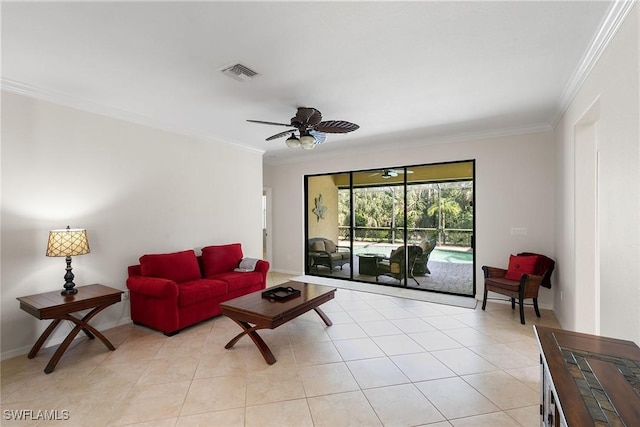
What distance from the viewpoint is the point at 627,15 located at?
1.76 meters

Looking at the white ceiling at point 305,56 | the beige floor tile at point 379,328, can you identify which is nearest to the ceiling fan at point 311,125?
the white ceiling at point 305,56

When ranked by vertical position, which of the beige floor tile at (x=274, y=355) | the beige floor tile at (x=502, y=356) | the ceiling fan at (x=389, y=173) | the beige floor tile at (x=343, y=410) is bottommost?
the beige floor tile at (x=274, y=355)

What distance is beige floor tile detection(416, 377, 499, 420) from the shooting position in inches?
81.7

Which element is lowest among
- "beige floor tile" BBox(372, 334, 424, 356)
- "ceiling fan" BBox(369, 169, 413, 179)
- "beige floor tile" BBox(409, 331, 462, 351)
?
"beige floor tile" BBox(372, 334, 424, 356)

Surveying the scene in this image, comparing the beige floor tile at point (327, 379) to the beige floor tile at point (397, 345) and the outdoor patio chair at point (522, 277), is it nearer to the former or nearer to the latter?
the beige floor tile at point (397, 345)

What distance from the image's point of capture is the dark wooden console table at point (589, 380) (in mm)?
924

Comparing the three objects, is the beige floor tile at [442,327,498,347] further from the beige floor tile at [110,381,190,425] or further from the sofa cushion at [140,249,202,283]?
the sofa cushion at [140,249,202,283]

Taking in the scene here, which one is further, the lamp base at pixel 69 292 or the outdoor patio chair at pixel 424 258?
the outdoor patio chair at pixel 424 258

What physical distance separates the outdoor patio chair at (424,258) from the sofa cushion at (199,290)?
3551 millimetres

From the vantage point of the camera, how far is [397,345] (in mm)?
3123

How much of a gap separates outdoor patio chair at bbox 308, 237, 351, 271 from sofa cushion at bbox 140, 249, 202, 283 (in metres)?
2.93

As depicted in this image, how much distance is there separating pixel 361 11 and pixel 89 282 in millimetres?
4037

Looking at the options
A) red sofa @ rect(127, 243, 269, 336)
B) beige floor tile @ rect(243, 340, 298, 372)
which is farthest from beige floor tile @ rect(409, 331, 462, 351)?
red sofa @ rect(127, 243, 269, 336)

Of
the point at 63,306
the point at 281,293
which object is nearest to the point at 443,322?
the point at 281,293
